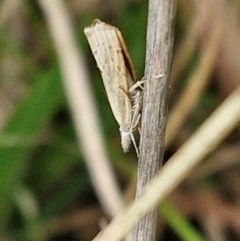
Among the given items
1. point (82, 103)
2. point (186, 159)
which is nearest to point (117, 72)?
point (186, 159)

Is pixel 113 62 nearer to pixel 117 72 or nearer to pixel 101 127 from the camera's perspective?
pixel 117 72

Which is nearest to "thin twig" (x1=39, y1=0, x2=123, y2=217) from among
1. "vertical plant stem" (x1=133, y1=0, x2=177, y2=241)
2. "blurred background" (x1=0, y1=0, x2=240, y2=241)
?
"blurred background" (x1=0, y1=0, x2=240, y2=241)

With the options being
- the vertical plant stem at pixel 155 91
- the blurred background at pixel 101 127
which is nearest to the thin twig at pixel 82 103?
the blurred background at pixel 101 127

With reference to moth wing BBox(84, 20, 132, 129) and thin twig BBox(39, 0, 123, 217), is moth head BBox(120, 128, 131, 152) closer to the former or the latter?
moth wing BBox(84, 20, 132, 129)

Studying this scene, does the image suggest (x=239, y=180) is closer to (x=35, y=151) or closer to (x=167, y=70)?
(x=35, y=151)

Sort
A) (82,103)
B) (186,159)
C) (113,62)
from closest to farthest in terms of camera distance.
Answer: (186,159)
(113,62)
(82,103)

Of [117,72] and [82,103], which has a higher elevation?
[117,72]

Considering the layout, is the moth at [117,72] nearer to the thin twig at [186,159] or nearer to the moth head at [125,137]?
the moth head at [125,137]

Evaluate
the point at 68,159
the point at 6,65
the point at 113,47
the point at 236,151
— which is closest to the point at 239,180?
the point at 236,151
